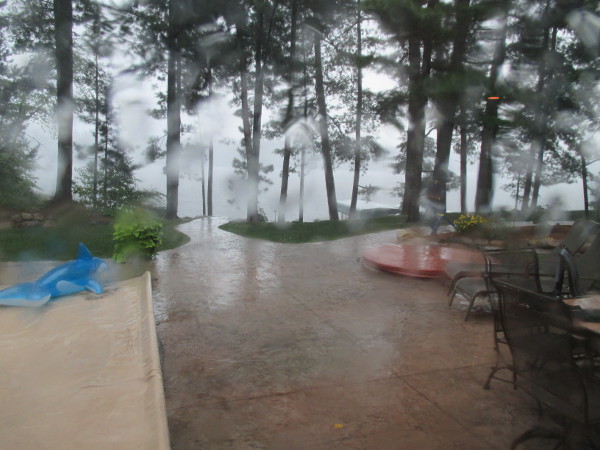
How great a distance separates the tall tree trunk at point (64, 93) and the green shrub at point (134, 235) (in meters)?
7.85

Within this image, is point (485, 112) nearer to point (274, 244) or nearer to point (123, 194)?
point (274, 244)

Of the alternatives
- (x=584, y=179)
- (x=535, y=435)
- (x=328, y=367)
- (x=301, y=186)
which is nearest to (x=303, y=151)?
(x=301, y=186)

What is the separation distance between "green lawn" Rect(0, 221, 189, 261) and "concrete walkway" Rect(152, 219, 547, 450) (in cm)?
314

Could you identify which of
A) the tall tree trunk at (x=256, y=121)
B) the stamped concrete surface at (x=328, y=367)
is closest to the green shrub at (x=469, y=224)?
the stamped concrete surface at (x=328, y=367)

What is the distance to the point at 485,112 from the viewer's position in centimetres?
938

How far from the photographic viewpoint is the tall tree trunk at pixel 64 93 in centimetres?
1166

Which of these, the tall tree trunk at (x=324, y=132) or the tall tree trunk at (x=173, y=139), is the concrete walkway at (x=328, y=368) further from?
the tall tree trunk at (x=324, y=132)

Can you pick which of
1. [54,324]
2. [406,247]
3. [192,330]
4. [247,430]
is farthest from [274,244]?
[247,430]

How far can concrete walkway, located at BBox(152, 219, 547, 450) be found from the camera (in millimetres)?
2084

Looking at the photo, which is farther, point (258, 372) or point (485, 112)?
point (485, 112)

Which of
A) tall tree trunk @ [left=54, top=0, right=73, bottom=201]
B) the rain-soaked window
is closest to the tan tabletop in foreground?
the rain-soaked window

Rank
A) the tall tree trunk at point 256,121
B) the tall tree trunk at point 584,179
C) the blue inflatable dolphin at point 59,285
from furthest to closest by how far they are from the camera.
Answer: the tall tree trunk at point 256,121 < the tall tree trunk at point 584,179 < the blue inflatable dolphin at point 59,285

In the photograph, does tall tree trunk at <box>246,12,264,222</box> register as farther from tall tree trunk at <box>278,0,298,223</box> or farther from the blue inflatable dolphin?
the blue inflatable dolphin

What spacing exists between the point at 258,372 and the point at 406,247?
189 inches
